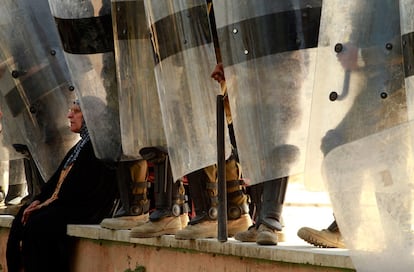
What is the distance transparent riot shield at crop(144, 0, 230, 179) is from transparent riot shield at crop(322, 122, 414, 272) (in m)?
1.50

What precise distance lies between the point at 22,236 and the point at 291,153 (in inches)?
115

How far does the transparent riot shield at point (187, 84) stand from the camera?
5.89 metres

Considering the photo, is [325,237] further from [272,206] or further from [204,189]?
[204,189]

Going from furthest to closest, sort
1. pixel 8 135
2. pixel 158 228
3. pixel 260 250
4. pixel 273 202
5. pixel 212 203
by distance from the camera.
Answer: pixel 8 135 < pixel 158 228 < pixel 212 203 < pixel 273 202 < pixel 260 250

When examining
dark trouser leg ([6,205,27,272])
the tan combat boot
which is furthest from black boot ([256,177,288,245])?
dark trouser leg ([6,205,27,272])

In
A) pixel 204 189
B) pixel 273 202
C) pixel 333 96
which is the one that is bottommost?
pixel 273 202

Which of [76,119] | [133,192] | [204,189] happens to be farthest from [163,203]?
[76,119]

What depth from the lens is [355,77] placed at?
4438 mm

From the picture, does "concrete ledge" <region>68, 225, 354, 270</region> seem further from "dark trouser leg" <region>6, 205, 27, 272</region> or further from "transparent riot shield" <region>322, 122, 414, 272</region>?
"dark trouser leg" <region>6, 205, 27, 272</region>

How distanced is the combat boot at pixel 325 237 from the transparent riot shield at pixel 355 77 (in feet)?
2.03

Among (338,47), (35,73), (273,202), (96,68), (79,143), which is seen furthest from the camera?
(35,73)

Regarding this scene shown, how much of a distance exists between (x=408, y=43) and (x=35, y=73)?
14.9 feet

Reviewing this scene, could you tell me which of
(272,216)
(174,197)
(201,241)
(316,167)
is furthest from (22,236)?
(316,167)

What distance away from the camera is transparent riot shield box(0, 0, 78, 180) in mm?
8266
